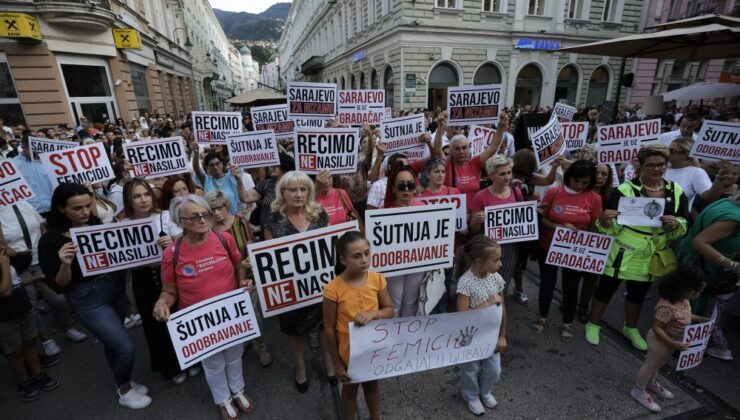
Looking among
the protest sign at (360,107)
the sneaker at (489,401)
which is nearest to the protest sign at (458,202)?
the sneaker at (489,401)

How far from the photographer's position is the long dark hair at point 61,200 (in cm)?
275

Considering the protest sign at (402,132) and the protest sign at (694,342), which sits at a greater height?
the protest sign at (402,132)

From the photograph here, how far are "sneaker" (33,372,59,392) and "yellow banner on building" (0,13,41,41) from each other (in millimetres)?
12862

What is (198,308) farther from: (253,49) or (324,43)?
(253,49)

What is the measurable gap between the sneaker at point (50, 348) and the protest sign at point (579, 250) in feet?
18.2

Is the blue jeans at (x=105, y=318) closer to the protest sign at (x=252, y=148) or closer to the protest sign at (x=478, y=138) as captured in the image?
the protest sign at (x=252, y=148)

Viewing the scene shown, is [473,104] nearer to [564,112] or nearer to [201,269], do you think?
[564,112]

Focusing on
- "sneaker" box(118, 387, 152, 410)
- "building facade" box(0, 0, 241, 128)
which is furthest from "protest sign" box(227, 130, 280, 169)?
"building facade" box(0, 0, 241, 128)

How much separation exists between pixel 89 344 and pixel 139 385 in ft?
4.48

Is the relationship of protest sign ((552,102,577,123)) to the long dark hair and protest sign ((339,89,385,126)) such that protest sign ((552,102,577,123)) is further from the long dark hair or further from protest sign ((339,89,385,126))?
the long dark hair

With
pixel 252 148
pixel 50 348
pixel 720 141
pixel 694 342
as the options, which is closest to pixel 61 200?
pixel 50 348

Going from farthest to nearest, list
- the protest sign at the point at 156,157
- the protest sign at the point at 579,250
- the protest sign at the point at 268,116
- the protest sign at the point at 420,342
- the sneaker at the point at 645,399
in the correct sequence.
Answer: the protest sign at the point at 268,116
the protest sign at the point at 156,157
the protest sign at the point at 579,250
the sneaker at the point at 645,399
the protest sign at the point at 420,342

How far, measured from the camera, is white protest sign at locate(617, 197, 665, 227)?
328 cm

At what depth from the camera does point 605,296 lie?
12.3 feet
